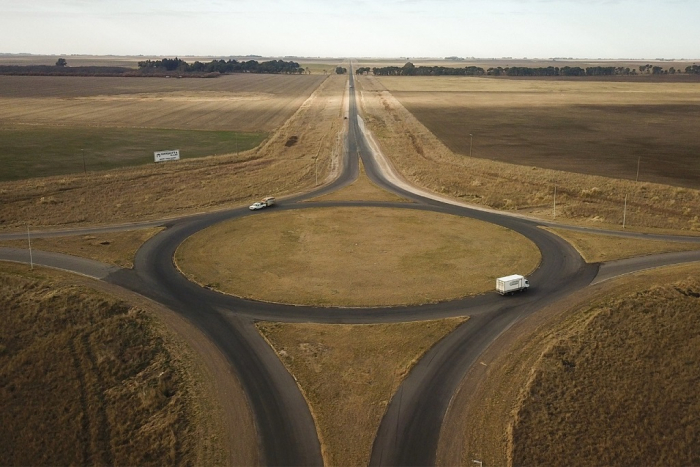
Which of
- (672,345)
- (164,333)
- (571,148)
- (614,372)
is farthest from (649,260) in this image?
(571,148)

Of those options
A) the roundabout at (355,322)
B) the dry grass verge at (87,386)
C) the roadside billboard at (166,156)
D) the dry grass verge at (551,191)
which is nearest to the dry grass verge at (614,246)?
the roundabout at (355,322)

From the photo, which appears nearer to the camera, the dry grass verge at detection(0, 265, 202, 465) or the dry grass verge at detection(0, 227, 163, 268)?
the dry grass verge at detection(0, 265, 202, 465)

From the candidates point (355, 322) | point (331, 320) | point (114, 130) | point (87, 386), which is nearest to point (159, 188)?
point (331, 320)

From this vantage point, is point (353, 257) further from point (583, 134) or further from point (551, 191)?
point (583, 134)

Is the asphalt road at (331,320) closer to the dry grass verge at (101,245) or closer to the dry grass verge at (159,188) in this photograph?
the dry grass verge at (101,245)

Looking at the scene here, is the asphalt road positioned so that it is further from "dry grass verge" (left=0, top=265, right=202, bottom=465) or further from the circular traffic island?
"dry grass verge" (left=0, top=265, right=202, bottom=465)

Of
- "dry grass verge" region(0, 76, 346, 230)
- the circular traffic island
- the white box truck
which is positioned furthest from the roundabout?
"dry grass verge" region(0, 76, 346, 230)

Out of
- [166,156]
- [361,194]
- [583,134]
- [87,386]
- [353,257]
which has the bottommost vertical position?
[87,386]
